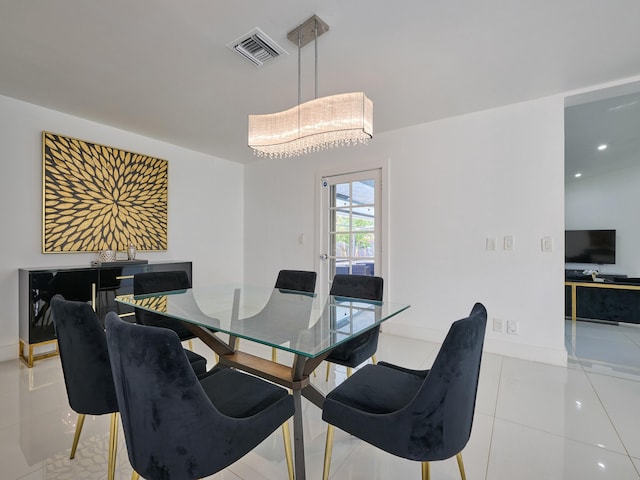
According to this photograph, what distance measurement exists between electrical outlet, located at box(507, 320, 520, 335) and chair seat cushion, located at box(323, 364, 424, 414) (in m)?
1.97

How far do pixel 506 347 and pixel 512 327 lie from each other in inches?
8.2

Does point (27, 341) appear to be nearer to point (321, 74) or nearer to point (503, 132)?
point (321, 74)

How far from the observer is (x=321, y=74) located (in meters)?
2.35

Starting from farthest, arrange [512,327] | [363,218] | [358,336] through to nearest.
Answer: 1. [363,218]
2. [512,327]
3. [358,336]

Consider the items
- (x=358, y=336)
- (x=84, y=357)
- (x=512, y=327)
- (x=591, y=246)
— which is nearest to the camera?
(x=84, y=357)

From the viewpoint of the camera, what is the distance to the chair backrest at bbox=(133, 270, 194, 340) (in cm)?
236

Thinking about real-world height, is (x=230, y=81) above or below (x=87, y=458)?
above

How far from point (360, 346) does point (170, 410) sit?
1.26 metres

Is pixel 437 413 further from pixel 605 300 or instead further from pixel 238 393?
pixel 605 300

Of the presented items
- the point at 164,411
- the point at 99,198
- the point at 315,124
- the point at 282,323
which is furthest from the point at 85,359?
the point at 99,198

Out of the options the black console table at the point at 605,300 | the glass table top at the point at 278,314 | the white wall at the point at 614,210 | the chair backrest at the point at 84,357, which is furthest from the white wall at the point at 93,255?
the white wall at the point at 614,210

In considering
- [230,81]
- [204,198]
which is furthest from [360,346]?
[204,198]

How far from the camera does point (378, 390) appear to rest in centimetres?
134

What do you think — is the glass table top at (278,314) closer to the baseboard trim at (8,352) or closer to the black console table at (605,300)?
the baseboard trim at (8,352)
